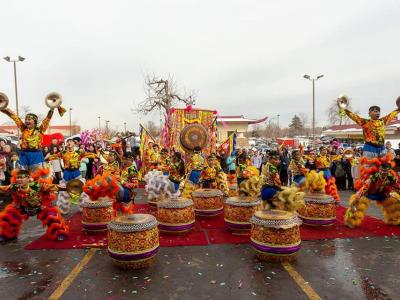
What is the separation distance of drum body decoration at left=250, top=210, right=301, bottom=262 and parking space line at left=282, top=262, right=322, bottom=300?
15 centimetres

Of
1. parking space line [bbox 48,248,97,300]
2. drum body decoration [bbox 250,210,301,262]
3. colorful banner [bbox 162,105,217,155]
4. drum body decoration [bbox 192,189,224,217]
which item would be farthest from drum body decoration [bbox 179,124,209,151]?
drum body decoration [bbox 250,210,301,262]

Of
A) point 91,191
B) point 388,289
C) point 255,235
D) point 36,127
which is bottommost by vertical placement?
point 388,289

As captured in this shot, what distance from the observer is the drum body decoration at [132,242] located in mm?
3779

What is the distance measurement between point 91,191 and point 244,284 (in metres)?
2.18

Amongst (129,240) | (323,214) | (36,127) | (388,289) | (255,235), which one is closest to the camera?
(388,289)

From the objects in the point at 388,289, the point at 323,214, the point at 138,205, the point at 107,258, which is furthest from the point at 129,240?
the point at 138,205

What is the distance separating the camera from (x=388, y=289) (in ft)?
10.7

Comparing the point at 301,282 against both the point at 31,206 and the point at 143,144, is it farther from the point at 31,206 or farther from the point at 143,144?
the point at 143,144

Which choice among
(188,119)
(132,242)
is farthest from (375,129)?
(188,119)

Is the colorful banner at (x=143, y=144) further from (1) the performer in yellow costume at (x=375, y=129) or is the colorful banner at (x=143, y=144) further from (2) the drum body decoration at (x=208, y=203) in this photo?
(1) the performer in yellow costume at (x=375, y=129)

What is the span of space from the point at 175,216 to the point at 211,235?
0.69 meters

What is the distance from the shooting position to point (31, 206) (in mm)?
4871

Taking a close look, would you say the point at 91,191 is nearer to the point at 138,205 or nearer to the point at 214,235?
the point at 214,235

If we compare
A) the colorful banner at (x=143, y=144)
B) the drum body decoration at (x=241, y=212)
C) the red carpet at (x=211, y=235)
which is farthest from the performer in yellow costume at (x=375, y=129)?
the colorful banner at (x=143, y=144)
